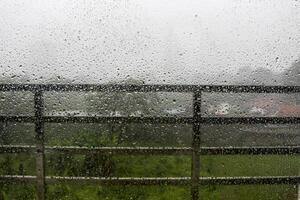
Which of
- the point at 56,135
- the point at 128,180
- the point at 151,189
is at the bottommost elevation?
the point at 151,189

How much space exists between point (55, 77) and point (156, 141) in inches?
46.9

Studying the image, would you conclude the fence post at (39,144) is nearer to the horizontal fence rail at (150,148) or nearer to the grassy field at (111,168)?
the horizontal fence rail at (150,148)

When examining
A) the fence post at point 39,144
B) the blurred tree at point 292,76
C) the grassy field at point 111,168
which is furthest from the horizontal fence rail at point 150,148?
the blurred tree at point 292,76

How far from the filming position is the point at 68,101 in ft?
12.7

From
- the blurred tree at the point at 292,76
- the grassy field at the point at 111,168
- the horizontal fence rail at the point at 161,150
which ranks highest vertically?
the blurred tree at the point at 292,76

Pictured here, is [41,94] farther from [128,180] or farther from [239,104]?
[239,104]

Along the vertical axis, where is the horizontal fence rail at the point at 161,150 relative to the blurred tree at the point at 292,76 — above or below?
below

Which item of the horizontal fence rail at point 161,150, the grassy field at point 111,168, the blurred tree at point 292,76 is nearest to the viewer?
the horizontal fence rail at point 161,150

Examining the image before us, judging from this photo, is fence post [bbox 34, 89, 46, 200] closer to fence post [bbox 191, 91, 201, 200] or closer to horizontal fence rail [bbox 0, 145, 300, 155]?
horizontal fence rail [bbox 0, 145, 300, 155]

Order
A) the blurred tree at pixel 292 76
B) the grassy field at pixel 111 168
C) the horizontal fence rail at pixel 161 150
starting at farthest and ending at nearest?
the blurred tree at pixel 292 76
the grassy field at pixel 111 168
the horizontal fence rail at pixel 161 150

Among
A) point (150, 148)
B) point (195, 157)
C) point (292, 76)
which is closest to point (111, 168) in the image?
point (150, 148)

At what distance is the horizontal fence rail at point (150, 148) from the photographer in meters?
2.83

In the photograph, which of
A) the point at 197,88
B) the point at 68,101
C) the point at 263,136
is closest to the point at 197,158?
the point at 197,88

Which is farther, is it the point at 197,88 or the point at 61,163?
the point at 61,163
